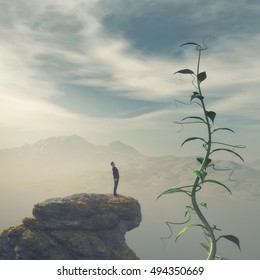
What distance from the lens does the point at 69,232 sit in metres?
42.5

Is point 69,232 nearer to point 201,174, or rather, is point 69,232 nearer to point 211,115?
point 201,174

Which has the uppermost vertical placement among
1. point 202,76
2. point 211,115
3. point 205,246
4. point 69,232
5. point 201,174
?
point 202,76

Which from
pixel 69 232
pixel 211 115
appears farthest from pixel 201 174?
pixel 69 232

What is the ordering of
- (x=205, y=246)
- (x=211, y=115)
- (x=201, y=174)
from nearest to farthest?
(x=201, y=174)
(x=211, y=115)
(x=205, y=246)

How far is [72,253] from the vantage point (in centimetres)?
4091

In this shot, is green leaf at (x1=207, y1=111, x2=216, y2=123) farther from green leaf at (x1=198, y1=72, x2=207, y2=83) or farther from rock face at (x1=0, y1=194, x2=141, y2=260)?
rock face at (x1=0, y1=194, x2=141, y2=260)

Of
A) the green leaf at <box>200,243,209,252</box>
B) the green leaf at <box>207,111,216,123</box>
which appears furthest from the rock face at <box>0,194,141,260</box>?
the green leaf at <box>207,111,216,123</box>

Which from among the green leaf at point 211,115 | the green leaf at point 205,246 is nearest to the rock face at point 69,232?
the green leaf at point 205,246

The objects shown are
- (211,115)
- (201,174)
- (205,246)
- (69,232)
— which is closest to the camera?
(201,174)

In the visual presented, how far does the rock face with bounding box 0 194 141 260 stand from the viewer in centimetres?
4065

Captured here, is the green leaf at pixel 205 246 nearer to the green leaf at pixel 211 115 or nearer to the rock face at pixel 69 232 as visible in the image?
the green leaf at pixel 211 115
